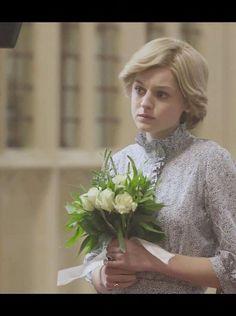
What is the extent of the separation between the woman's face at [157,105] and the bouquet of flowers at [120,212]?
108mm

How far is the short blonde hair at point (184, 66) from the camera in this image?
1.39m

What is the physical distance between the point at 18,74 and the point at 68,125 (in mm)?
246

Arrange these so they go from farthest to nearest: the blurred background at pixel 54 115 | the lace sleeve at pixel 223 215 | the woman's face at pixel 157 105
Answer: the blurred background at pixel 54 115 < the woman's face at pixel 157 105 < the lace sleeve at pixel 223 215

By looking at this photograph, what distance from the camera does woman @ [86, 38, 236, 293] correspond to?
4.35 feet

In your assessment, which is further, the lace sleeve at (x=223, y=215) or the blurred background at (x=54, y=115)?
Result: the blurred background at (x=54, y=115)

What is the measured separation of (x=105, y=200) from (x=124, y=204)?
4cm

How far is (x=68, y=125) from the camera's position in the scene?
214cm

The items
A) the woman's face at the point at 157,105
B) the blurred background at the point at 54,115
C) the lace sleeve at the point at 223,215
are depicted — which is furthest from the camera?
the blurred background at the point at 54,115

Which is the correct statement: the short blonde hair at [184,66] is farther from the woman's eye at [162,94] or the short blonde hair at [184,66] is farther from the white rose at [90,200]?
the white rose at [90,200]

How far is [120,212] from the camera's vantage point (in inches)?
52.4

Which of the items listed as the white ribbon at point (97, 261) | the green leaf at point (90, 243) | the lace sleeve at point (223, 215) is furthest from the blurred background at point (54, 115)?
the lace sleeve at point (223, 215)

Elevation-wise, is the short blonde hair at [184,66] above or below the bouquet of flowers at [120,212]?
above

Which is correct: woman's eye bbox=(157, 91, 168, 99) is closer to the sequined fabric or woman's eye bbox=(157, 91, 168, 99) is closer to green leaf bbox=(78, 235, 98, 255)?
the sequined fabric

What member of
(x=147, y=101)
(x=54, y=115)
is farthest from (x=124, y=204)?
(x=54, y=115)
